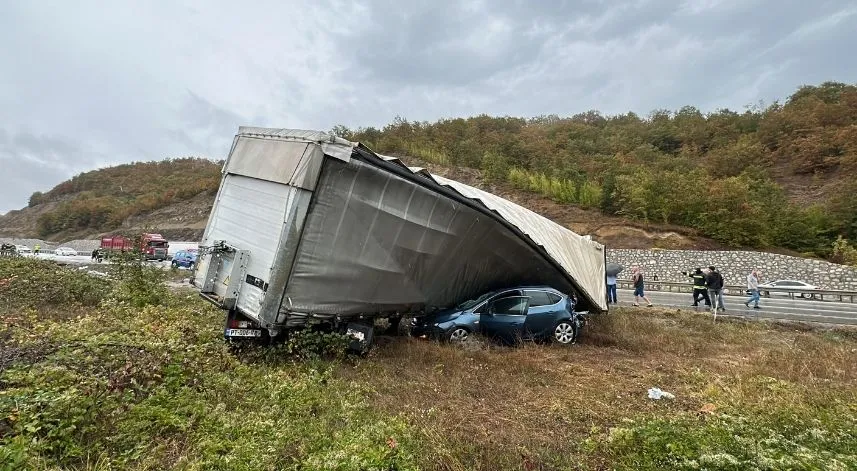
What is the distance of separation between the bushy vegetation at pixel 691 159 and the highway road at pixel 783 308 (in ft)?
28.7

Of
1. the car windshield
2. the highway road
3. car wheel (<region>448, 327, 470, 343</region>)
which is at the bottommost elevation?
car wheel (<region>448, 327, 470, 343</region>)

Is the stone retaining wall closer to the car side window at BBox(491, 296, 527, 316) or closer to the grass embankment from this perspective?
the grass embankment

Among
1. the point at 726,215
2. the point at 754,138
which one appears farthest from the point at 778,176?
the point at 726,215

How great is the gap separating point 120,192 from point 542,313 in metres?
90.0

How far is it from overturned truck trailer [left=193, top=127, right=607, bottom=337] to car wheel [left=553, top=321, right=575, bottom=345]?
7.49 feet

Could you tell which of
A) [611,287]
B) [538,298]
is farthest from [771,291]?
[538,298]

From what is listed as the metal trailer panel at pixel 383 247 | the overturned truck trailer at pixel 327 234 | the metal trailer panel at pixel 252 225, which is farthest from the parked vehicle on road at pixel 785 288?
the metal trailer panel at pixel 252 225

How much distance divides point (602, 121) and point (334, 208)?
63.8 metres

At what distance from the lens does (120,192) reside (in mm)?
78375

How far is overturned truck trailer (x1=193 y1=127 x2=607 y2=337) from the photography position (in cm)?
627

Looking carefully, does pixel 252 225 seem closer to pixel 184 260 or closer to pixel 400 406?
pixel 400 406

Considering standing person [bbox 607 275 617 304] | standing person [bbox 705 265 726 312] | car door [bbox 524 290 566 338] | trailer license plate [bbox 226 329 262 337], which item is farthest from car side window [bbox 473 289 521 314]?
standing person [bbox 705 265 726 312]

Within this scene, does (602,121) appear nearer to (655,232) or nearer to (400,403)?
(655,232)

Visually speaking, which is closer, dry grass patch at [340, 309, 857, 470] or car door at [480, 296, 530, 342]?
dry grass patch at [340, 309, 857, 470]
